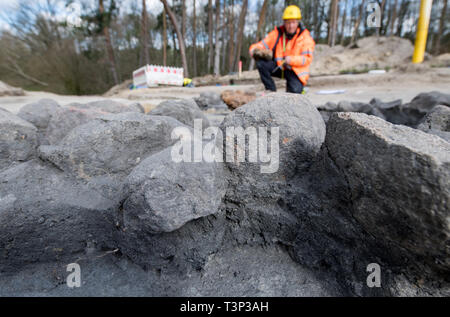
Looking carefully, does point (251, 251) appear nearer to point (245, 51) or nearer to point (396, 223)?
point (396, 223)

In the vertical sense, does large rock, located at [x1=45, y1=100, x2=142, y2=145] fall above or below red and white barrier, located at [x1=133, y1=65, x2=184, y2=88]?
below

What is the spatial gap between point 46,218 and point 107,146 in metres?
0.42

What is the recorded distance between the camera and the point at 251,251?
1.13 metres

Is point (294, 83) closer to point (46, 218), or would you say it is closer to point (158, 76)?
point (46, 218)

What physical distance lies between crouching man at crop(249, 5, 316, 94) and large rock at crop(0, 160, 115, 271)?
12.2 feet

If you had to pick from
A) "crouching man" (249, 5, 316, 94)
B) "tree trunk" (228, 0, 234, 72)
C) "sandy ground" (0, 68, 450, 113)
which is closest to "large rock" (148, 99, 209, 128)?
"crouching man" (249, 5, 316, 94)

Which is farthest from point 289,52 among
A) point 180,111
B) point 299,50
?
point 180,111

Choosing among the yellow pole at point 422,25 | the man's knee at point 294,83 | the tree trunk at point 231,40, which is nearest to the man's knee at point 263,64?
the man's knee at point 294,83

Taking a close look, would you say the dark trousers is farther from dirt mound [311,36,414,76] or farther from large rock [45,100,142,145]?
dirt mound [311,36,414,76]

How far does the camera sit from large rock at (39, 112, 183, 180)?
1.28 meters

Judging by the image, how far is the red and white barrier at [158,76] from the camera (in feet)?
40.0

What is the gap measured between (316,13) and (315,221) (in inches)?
997

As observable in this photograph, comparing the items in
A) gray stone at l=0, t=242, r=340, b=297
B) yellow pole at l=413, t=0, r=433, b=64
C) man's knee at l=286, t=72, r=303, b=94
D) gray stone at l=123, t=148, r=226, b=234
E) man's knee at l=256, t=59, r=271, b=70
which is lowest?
gray stone at l=0, t=242, r=340, b=297
